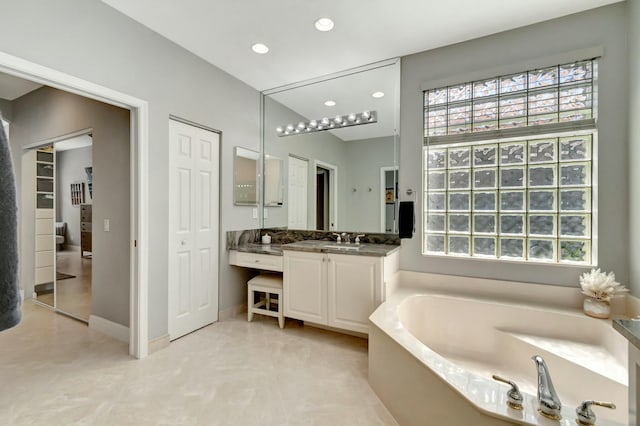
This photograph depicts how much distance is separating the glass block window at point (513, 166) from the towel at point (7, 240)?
2.73 metres

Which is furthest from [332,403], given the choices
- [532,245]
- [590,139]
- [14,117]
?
[14,117]

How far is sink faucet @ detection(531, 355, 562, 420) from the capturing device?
3.50 ft

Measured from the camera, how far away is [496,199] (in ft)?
8.25

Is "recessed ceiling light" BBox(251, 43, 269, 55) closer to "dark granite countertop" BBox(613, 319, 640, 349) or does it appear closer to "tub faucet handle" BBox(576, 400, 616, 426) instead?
"dark granite countertop" BBox(613, 319, 640, 349)

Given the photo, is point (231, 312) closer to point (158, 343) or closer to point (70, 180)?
point (158, 343)

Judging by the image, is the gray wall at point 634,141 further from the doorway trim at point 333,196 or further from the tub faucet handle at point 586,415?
the doorway trim at point 333,196

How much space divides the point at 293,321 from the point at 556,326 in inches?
88.3

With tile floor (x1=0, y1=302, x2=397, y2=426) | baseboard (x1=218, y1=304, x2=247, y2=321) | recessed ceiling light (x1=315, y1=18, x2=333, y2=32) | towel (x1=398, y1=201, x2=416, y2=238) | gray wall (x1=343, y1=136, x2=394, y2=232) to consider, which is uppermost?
recessed ceiling light (x1=315, y1=18, x2=333, y2=32)

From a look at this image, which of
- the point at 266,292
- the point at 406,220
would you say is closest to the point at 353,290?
the point at 406,220

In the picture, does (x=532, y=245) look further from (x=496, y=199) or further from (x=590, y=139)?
(x=590, y=139)

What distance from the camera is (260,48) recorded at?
2643mm

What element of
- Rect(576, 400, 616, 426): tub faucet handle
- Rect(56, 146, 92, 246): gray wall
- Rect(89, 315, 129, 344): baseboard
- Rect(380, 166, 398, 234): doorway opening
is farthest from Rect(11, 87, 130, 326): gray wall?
Rect(56, 146, 92, 246): gray wall

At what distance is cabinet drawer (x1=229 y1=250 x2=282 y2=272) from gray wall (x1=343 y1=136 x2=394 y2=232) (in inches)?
33.0

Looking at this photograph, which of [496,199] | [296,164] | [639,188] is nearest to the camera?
[639,188]
